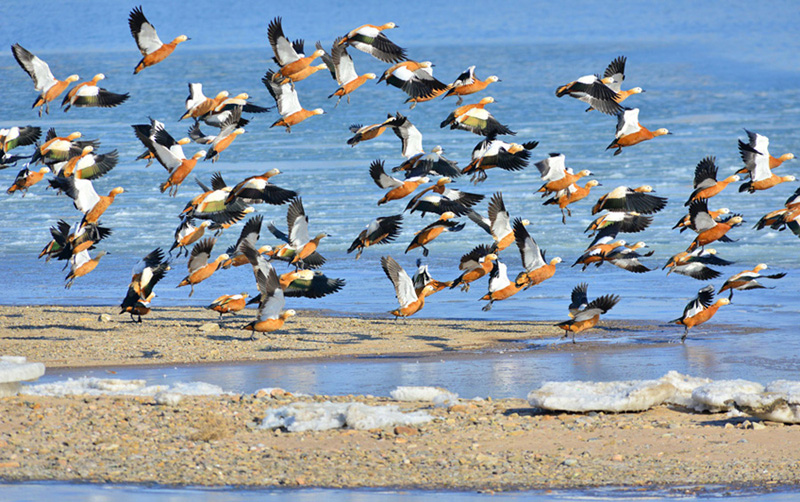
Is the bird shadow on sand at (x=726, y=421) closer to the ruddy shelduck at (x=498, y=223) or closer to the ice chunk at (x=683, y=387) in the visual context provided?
the ice chunk at (x=683, y=387)

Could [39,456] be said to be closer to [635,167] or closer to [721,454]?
[721,454]

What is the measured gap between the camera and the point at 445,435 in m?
9.27

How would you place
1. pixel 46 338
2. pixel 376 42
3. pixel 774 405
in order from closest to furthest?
1. pixel 774 405
2. pixel 46 338
3. pixel 376 42

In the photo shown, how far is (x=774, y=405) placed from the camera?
30.9 feet

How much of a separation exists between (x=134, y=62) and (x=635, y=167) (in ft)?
191

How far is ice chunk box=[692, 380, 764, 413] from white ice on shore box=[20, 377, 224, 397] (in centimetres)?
404

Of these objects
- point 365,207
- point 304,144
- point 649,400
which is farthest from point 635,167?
point 649,400

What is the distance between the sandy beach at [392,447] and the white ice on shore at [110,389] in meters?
0.32

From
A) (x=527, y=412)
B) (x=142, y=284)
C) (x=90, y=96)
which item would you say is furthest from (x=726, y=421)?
(x=90, y=96)

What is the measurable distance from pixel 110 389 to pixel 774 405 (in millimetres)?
5517

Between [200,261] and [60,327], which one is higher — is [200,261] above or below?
above

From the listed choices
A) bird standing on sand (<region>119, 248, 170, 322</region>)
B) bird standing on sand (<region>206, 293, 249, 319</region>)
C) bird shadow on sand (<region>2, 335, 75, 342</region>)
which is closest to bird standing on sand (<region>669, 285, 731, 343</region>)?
bird standing on sand (<region>206, 293, 249, 319</region>)

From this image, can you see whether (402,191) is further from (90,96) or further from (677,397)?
(677,397)

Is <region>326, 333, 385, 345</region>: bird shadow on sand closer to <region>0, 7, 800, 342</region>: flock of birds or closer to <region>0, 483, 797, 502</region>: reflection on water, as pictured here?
<region>0, 7, 800, 342</region>: flock of birds
